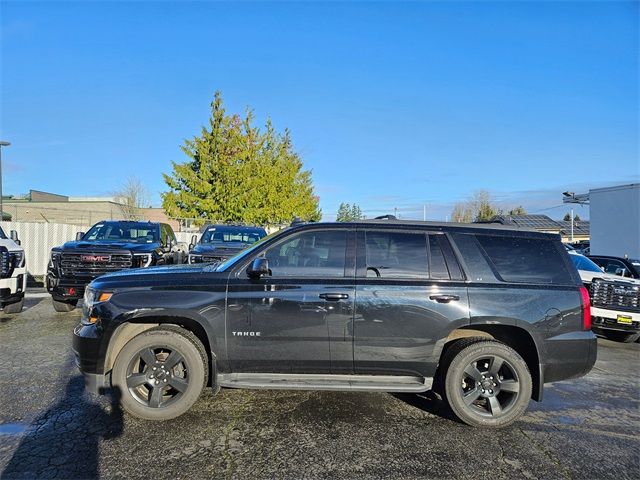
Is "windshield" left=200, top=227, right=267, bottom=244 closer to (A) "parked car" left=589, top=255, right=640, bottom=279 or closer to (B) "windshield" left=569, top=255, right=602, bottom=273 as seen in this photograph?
(B) "windshield" left=569, top=255, right=602, bottom=273

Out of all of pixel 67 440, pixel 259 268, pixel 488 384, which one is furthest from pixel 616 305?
pixel 67 440

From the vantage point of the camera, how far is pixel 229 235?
11102 millimetres

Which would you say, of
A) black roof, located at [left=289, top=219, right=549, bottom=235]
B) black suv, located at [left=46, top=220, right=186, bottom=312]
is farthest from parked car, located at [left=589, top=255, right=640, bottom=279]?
black suv, located at [left=46, top=220, right=186, bottom=312]

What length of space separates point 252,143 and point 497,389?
2592 centimetres

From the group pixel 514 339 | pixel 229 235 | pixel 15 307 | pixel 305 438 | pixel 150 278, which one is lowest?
pixel 305 438

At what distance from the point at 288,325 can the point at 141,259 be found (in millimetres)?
5733

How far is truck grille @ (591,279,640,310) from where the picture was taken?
7.82 metres

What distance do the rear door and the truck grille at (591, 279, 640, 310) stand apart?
552cm

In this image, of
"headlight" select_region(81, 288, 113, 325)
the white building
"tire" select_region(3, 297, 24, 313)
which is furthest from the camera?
the white building

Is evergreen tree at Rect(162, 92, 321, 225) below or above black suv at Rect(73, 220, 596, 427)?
above

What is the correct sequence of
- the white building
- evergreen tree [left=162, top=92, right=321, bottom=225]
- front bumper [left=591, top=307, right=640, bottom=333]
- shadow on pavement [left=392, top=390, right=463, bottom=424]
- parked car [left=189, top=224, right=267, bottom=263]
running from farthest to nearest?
evergreen tree [left=162, top=92, right=321, bottom=225] → the white building → parked car [left=189, top=224, right=267, bottom=263] → front bumper [left=591, top=307, right=640, bottom=333] → shadow on pavement [left=392, top=390, right=463, bottom=424]

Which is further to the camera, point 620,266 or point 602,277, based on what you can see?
point 620,266

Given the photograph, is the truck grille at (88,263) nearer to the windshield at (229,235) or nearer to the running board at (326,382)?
the windshield at (229,235)

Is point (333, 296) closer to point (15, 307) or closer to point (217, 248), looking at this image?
point (217, 248)
